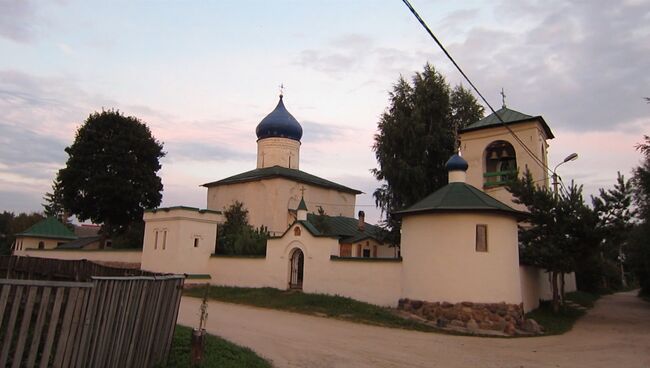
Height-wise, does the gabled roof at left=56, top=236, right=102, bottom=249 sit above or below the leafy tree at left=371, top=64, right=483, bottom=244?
below

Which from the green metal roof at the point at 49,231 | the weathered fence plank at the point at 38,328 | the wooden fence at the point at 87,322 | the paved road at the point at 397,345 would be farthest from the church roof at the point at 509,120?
the green metal roof at the point at 49,231

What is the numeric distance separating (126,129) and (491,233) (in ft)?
91.6

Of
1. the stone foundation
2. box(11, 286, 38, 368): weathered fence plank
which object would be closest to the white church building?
the stone foundation

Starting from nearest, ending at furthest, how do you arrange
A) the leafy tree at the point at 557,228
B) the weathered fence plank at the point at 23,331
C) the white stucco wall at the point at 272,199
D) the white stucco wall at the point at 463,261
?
the weathered fence plank at the point at 23,331, the white stucco wall at the point at 463,261, the leafy tree at the point at 557,228, the white stucco wall at the point at 272,199

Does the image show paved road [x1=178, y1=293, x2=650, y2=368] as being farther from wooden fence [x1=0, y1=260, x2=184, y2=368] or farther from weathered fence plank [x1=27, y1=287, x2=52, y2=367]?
weathered fence plank [x1=27, y1=287, x2=52, y2=367]

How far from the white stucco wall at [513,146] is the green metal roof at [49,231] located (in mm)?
33762

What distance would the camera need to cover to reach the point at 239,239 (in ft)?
75.8

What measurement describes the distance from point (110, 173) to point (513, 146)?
25727 mm

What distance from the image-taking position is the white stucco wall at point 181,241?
22.0 m

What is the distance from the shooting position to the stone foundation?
45.3ft

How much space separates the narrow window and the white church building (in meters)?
0.03

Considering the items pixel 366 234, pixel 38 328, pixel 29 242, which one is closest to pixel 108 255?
pixel 366 234

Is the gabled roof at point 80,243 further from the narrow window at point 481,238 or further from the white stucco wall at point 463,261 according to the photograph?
the narrow window at point 481,238

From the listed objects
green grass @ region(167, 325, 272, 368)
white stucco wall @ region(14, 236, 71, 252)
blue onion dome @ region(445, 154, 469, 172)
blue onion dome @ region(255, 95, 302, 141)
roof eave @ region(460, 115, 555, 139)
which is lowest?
green grass @ region(167, 325, 272, 368)
